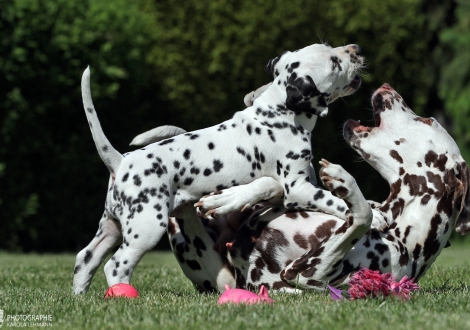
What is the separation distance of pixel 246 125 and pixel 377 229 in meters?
1.13

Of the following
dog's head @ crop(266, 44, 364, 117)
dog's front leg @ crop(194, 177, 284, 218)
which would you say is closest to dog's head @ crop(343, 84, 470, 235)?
dog's head @ crop(266, 44, 364, 117)

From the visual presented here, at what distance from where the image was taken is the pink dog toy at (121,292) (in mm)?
5075

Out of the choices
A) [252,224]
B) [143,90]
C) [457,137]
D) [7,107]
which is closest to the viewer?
[252,224]

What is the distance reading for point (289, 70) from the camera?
5598 millimetres

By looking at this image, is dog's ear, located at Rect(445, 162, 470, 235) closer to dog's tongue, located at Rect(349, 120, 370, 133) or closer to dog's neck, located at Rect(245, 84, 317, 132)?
dog's tongue, located at Rect(349, 120, 370, 133)

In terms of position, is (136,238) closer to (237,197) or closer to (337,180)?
(237,197)

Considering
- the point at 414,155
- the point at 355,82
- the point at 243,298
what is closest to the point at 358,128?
the point at 355,82

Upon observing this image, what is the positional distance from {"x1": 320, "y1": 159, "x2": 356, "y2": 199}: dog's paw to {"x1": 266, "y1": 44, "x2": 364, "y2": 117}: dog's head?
0.66 metres

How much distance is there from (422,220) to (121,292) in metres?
2.01

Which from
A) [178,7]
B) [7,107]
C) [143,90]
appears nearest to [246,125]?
[7,107]

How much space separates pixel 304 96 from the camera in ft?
17.9

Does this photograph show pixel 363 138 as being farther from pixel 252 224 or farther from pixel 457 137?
pixel 457 137

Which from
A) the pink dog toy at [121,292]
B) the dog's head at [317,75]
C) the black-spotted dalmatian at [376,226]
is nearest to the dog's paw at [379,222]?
the black-spotted dalmatian at [376,226]

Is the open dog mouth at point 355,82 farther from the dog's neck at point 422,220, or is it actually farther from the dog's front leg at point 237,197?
the dog's front leg at point 237,197
